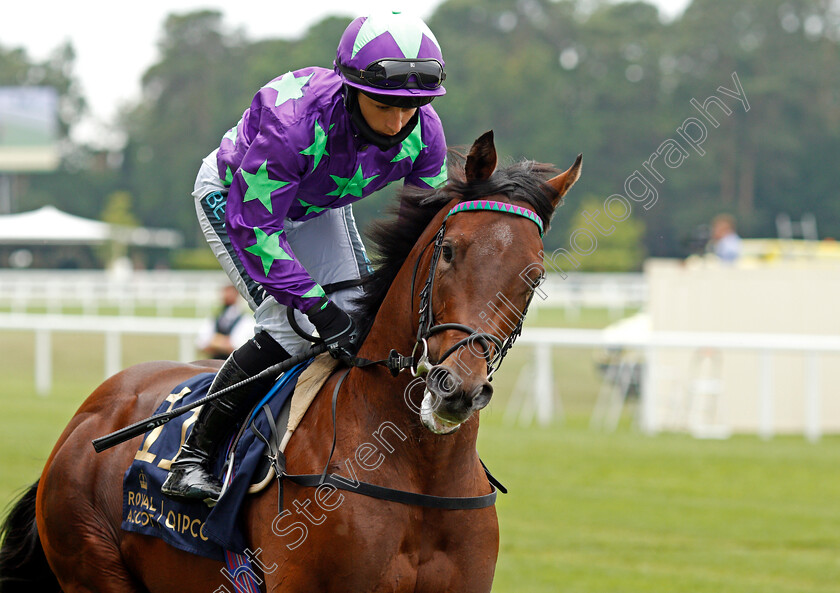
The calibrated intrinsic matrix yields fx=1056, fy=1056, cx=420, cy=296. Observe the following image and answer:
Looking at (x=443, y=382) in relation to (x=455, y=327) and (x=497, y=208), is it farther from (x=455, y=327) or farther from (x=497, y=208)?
(x=497, y=208)

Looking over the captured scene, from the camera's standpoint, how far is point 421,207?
292cm

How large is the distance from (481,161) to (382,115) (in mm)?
383

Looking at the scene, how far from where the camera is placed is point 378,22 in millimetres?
2953

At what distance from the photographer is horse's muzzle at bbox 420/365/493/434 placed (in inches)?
91.4

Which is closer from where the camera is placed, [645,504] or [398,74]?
[398,74]

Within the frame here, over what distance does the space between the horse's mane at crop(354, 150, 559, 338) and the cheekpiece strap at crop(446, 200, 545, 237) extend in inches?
1.6

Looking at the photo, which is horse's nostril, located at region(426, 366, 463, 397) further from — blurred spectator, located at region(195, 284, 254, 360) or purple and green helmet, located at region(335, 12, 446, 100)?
blurred spectator, located at region(195, 284, 254, 360)

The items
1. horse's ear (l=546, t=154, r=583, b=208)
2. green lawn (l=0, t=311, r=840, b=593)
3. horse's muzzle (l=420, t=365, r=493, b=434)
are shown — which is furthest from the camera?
green lawn (l=0, t=311, r=840, b=593)

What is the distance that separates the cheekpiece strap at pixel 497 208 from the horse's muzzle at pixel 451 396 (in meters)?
0.48

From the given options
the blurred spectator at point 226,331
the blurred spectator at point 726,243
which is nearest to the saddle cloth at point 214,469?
the blurred spectator at point 226,331

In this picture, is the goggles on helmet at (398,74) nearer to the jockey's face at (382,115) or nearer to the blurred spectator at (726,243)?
→ the jockey's face at (382,115)

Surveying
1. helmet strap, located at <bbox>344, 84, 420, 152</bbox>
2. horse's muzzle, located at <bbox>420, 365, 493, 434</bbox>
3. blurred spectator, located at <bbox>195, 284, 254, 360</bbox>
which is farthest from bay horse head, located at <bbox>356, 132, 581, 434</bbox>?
blurred spectator, located at <bbox>195, 284, 254, 360</bbox>

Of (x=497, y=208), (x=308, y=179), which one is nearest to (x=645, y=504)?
(x=308, y=179)

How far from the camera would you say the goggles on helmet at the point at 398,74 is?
9.27 feet
